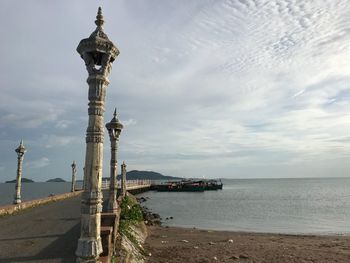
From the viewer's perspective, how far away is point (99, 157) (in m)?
7.55

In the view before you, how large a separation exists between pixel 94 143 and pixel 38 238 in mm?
6232

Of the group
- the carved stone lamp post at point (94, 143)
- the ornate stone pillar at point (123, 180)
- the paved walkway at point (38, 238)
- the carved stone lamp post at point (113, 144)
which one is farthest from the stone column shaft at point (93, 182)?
the ornate stone pillar at point (123, 180)

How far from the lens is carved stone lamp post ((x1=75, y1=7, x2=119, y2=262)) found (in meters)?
7.37

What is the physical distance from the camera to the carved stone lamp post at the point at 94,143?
7.37 m

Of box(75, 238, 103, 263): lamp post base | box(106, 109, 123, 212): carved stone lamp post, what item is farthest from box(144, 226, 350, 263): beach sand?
box(75, 238, 103, 263): lamp post base

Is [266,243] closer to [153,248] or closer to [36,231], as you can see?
[153,248]

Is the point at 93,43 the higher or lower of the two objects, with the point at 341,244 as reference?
higher

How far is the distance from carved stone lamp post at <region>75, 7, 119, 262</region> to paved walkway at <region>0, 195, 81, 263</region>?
239 centimetres

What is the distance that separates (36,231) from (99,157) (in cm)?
750

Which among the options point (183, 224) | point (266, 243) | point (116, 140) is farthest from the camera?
point (183, 224)

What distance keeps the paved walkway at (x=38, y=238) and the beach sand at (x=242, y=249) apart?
397cm

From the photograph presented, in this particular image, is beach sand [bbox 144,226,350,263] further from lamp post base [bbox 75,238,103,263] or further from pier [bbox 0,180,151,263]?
lamp post base [bbox 75,238,103,263]

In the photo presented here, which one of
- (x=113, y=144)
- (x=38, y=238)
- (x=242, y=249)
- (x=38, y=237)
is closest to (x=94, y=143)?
(x=38, y=238)

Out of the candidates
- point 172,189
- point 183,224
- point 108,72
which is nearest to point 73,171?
point 183,224
